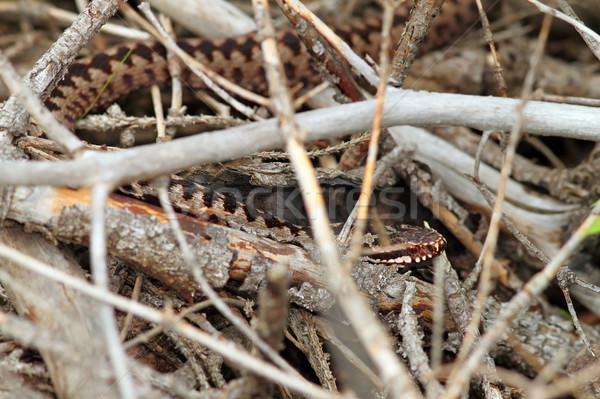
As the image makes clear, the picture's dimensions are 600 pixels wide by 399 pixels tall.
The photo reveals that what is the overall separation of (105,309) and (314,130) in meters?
1.13

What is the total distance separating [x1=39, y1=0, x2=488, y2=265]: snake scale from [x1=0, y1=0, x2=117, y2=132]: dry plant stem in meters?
0.91

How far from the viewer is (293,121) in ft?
7.43

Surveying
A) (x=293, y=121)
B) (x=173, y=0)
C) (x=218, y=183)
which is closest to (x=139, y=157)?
(x=293, y=121)

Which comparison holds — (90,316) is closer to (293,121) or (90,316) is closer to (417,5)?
(293,121)

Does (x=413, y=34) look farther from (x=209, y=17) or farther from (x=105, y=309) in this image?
(x=105, y=309)

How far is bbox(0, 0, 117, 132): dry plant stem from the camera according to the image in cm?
329

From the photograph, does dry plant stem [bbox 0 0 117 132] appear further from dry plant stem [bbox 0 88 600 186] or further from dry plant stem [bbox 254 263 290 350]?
dry plant stem [bbox 254 263 290 350]

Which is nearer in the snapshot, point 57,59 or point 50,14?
point 57,59

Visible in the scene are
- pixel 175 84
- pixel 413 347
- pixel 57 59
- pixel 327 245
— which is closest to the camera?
pixel 327 245

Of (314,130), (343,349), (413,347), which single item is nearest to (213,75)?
(314,130)

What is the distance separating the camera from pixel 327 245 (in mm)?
2010

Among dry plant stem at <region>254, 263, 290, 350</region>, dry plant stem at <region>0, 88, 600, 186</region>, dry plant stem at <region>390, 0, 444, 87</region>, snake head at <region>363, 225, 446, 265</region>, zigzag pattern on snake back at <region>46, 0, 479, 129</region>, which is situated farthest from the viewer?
zigzag pattern on snake back at <region>46, 0, 479, 129</region>

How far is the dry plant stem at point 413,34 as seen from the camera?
3.69m

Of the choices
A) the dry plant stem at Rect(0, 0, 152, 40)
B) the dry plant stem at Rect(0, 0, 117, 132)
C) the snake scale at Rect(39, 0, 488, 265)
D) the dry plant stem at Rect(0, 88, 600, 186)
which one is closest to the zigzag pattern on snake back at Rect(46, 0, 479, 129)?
the snake scale at Rect(39, 0, 488, 265)
